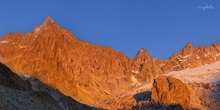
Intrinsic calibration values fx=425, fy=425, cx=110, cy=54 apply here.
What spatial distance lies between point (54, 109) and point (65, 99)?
147 meters

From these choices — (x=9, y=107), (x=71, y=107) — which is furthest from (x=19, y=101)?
(x=71, y=107)

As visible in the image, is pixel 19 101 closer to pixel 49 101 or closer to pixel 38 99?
pixel 38 99

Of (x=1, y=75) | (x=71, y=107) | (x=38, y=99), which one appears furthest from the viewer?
(x=71, y=107)

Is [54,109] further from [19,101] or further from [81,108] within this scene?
[81,108]

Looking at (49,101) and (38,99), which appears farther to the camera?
(49,101)

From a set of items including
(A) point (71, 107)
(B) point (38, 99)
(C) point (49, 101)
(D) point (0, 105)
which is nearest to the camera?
(D) point (0, 105)

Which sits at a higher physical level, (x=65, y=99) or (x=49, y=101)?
(x=65, y=99)

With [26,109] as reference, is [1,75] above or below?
above

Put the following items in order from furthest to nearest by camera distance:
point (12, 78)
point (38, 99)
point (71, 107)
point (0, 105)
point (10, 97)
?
point (71, 107) < point (12, 78) < point (38, 99) < point (10, 97) < point (0, 105)

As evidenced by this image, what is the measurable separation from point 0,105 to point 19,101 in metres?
6.27

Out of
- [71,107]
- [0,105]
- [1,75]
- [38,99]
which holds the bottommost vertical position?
[0,105]

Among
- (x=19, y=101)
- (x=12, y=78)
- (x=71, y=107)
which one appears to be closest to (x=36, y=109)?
(x=19, y=101)

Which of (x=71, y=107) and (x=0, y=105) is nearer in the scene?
(x=0, y=105)

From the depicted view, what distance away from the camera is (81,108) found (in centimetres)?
19625
